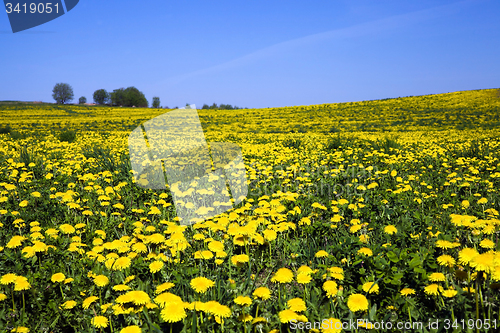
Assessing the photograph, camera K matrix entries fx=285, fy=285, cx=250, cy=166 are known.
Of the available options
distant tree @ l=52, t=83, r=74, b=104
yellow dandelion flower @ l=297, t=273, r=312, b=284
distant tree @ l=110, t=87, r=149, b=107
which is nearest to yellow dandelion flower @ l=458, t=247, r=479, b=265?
yellow dandelion flower @ l=297, t=273, r=312, b=284

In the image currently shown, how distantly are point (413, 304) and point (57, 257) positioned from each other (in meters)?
3.23

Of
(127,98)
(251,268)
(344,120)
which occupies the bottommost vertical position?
(251,268)

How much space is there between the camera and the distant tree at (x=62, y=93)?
94.1 metres

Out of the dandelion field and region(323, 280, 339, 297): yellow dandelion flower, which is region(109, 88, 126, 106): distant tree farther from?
region(323, 280, 339, 297): yellow dandelion flower

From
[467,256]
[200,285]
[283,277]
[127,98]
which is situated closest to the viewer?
[467,256]

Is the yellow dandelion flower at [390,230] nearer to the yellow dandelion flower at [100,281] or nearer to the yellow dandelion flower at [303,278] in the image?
the yellow dandelion flower at [303,278]

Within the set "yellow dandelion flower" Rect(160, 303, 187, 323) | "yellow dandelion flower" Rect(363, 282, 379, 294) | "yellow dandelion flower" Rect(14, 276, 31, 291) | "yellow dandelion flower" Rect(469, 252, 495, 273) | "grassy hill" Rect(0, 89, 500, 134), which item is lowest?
"yellow dandelion flower" Rect(363, 282, 379, 294)

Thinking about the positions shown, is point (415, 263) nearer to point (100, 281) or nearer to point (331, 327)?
point (331, 327)

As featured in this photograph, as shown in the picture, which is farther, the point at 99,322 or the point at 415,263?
the point at 415,263

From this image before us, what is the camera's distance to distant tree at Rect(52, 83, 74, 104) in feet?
309

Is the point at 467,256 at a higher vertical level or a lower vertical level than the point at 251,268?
higher

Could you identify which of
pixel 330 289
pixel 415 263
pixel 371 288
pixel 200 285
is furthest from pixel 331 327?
pixel 415 263

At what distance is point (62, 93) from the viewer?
9469 centimetres

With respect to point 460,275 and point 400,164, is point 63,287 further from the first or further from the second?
point 400,164
